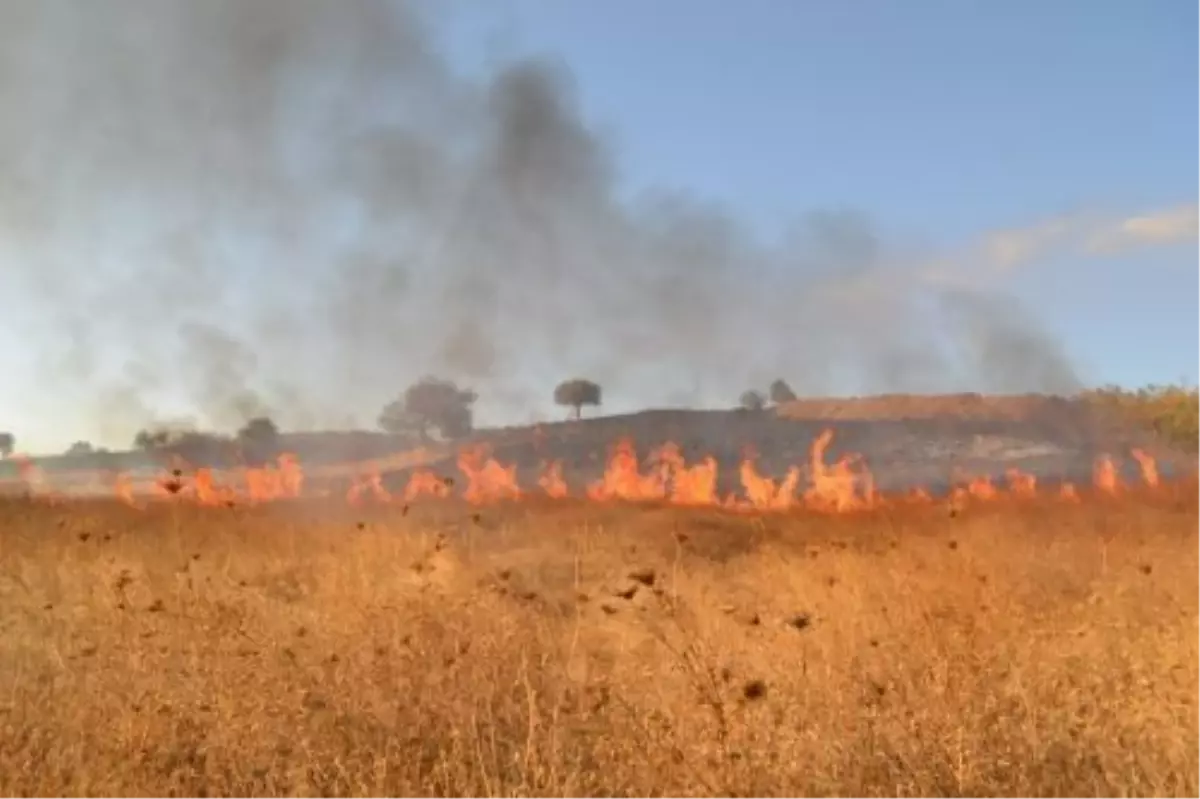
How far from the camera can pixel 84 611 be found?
8438mm

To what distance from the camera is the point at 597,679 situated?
22.9 ft

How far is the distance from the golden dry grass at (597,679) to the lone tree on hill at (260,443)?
9311mm

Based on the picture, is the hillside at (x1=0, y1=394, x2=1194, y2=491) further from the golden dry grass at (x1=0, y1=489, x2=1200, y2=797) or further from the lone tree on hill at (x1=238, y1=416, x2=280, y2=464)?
the golden dry grass at (x1=0, y1=489, x2=1200, y2=797)

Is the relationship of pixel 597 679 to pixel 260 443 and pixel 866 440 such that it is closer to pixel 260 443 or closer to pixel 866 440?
pixel 260 443

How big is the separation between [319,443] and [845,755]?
60.9 ft

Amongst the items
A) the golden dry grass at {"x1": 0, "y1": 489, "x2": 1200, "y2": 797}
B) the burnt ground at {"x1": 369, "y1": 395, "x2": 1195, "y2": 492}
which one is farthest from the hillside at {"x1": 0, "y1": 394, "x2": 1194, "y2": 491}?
the golden dry grass at {"x1": 0, "y1": 489, "x2": 1200, "y2": 797}

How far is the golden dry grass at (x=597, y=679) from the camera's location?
5113 millimetres

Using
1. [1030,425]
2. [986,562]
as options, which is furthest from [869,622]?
[1030,425]

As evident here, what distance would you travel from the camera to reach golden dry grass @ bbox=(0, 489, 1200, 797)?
5113 mm

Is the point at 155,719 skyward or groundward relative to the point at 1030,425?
groundward

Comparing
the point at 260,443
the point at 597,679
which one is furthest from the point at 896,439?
the point at 597,679

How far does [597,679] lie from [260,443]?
17.1 meters

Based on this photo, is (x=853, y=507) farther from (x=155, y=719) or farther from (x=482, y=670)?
(x=155, y=719)

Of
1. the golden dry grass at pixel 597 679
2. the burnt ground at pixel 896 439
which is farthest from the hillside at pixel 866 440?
the golden dry grass at pixel 597 679
